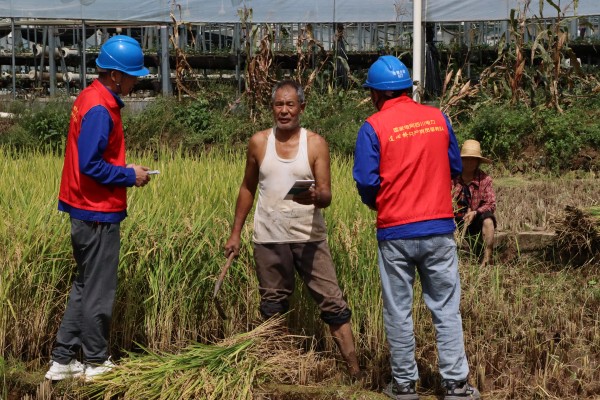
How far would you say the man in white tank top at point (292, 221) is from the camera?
14.5 ft

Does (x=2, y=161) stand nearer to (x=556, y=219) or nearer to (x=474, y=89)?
(x=556, y=219)

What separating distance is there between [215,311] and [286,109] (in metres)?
1.13

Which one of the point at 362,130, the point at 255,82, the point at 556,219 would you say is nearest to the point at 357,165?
the point at 362,130

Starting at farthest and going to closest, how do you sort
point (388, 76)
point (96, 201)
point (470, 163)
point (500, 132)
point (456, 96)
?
point (456, 96), point (500, 132), point (470, 163), point (96, 201), point (388, 76)

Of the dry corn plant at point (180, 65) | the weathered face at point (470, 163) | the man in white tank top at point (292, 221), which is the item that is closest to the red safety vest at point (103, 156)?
the man in white tank top at point (292, 221)

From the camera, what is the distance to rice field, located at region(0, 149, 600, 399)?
178 inches

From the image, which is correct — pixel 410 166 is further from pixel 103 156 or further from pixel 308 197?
pixel 103 156

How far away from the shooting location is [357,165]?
4180 millimetres

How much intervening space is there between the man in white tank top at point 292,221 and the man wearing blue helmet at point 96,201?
55 cm

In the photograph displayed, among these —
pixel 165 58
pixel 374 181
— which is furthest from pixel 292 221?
pixel 165 58

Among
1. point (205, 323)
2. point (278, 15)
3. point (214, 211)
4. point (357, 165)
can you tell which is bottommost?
point (205, 323)

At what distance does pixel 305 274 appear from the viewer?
4492mm

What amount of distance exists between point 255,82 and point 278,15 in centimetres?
99

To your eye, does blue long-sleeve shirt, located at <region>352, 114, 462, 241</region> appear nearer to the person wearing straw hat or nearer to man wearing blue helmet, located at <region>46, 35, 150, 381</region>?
man wearing blue helmet, located at <region>46, 35, 150, 381</region>
